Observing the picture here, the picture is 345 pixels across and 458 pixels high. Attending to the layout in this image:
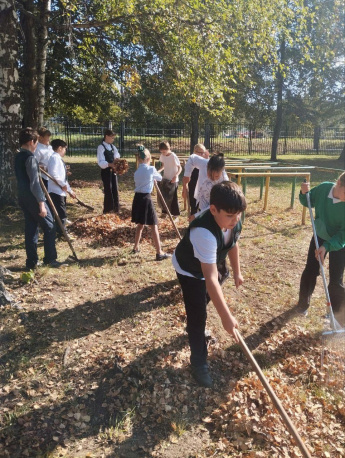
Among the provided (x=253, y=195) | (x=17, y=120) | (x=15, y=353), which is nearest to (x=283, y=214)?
(x=253, y=195)

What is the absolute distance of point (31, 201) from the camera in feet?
16.8

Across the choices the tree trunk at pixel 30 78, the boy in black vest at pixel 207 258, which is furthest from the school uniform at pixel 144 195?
the tree trunk at pixel 30 78

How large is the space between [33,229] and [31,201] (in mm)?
416

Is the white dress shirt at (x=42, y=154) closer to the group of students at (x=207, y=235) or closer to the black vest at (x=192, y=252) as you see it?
the group of students at (x=207, y=235)

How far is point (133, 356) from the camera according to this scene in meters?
3.63

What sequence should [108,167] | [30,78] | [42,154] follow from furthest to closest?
[30,78]
[108,167]
[42,154]

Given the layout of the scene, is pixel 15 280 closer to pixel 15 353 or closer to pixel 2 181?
pixel 15 353

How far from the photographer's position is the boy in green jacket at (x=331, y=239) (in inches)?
150

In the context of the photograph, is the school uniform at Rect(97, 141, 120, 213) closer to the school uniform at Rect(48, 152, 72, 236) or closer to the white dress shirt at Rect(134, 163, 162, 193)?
the school uniform at Rect(48, 152, 72, 236)

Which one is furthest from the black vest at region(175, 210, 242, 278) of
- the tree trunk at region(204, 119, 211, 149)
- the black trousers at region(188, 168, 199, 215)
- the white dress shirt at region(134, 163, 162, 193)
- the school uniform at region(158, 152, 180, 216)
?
the tree trunk at region(204, 119, 211, 149)

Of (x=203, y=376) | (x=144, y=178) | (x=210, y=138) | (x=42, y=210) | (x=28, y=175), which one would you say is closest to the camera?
(x=203, y=376)

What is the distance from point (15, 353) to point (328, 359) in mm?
3003

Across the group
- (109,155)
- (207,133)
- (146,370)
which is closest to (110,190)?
(109,155)

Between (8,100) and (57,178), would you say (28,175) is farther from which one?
(8,100)
